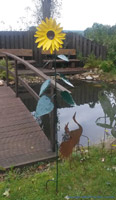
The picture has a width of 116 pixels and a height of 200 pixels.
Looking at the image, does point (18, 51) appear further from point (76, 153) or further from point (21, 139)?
point (76, 153)

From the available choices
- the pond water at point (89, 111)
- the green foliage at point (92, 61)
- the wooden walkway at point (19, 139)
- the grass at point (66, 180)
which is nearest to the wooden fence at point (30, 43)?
the green foliage at point (92, 61)

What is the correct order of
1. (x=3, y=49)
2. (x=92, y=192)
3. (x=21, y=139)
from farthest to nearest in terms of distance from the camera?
(x=3, y=49), (x=21, y=139), (x=92, y=192)

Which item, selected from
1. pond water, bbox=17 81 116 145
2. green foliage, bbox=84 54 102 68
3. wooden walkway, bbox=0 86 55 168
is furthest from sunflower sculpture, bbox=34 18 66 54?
green foliage, bbox=84 54 102 68

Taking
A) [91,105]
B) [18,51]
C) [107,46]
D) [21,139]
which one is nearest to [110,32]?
[107,46]

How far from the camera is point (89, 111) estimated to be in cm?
535

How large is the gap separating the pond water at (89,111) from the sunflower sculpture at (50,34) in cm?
99

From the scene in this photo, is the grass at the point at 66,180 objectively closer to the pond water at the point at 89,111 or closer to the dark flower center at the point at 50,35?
the pond water at the point at 89,111

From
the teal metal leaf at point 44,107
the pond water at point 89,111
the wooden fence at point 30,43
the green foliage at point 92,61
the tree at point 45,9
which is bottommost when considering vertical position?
the pond water at point 89,111

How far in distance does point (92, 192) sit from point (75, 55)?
957cm

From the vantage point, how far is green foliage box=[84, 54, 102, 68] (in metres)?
9.99

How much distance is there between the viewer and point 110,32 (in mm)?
→ 13141

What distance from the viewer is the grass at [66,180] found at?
1.96 meters

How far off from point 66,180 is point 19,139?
1157mm

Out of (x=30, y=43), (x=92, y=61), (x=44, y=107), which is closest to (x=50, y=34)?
(x=44, y=107)
